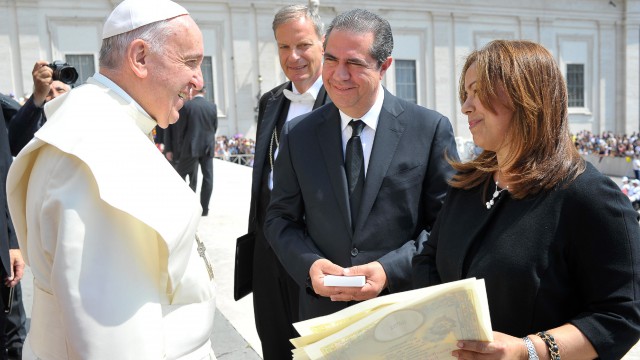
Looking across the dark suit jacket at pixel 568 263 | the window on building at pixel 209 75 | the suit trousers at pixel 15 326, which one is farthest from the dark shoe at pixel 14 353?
the window on building at pixel 209 75

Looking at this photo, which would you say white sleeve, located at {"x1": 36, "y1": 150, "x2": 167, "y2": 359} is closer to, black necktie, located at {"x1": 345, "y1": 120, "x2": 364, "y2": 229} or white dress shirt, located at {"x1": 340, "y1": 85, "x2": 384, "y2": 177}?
black necktie, located at {"x1": 345, "y1": 120, "x2": 364, "y2": 229}

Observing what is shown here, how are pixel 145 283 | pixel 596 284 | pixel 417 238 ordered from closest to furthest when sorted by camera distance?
1. pixel 145 283
2. pixel 596 284
3. pixel 417 238

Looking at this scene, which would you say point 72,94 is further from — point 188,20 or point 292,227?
point 292,227

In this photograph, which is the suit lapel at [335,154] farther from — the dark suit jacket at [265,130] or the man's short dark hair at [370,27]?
the dark suit jacket at [265,130]

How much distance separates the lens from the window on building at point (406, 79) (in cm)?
3219

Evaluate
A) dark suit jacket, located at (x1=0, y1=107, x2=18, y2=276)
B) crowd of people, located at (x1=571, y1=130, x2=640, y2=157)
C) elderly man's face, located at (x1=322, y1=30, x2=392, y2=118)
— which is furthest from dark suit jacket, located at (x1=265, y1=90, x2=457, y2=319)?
crowd of people, located at (x1=571, y1=130, x2=640, y2=157)

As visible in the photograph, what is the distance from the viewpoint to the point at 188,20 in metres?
1.75

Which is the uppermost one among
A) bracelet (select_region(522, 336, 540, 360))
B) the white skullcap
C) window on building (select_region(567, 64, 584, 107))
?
window on building (select_region(567, 64, 584, 107))

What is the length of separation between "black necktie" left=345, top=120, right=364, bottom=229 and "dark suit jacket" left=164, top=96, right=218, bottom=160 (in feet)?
21.4

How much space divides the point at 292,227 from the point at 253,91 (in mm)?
26501

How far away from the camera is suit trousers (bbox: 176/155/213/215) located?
838cm

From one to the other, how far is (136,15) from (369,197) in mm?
1152

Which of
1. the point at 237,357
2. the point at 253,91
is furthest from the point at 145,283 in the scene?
the point at 253,91

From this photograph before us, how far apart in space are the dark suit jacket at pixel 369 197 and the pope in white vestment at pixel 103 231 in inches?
35.8
